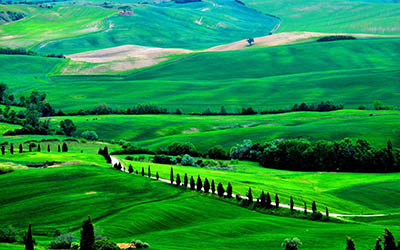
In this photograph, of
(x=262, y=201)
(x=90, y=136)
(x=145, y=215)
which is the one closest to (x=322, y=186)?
(x=262, y=201)

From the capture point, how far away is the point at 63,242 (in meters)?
67.1

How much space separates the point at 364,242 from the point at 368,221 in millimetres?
19747

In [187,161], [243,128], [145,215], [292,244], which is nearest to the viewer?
[292,244]

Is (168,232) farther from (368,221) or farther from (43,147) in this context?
(43,147)

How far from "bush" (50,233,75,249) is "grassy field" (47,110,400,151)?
312ft

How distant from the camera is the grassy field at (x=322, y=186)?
326ft

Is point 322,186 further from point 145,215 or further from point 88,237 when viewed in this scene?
point 88,237

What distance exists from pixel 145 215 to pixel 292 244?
2375 centimetres

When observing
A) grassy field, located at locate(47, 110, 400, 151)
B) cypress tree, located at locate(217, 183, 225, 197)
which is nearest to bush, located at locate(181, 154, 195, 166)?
grassy field, located at locate(47, 110, 400, 151)

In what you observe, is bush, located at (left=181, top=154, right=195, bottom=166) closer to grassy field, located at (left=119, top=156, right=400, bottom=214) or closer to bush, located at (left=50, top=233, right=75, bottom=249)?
grassy field, located at (left=119, top=156, right=400, bottom=214)

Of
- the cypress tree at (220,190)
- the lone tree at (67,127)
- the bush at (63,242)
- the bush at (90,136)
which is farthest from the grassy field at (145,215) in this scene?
the lone tree at (67,127)

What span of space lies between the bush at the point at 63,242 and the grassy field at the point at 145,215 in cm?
191

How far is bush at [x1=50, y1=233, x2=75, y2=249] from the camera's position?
6669 centimetres

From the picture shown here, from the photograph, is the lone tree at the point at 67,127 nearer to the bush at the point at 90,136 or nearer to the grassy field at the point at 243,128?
the grassy field at the point at 243,128
